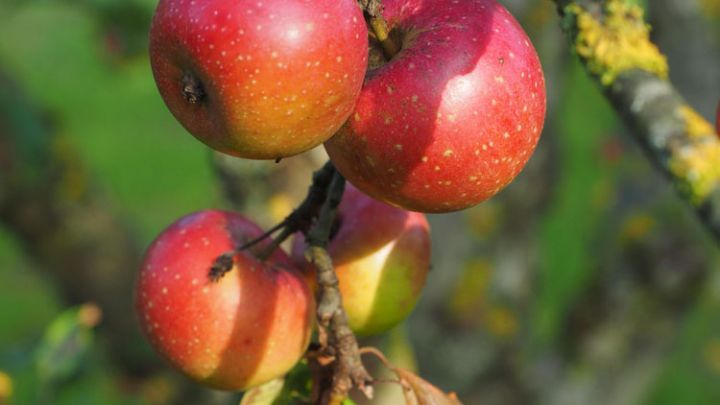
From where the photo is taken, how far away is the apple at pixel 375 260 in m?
1.18

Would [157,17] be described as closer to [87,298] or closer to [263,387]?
[263,387]

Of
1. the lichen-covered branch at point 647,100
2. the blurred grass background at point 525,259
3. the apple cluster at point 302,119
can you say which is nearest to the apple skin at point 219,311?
the apple cluster at point 302,119

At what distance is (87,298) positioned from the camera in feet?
9.62

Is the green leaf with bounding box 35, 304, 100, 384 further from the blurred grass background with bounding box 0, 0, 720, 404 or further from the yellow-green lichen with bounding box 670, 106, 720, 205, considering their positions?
the yellow-green lichen with bounding box 670, 106, 720, 205

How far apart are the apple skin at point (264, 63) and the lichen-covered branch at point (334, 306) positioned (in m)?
0.19

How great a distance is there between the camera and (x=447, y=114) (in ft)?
2.82

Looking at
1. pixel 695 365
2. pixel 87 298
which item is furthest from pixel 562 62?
pixel 695 365

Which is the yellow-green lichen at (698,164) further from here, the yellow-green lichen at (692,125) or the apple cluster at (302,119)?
the apple cluster at (302,119)

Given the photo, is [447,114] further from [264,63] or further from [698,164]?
[698,164]

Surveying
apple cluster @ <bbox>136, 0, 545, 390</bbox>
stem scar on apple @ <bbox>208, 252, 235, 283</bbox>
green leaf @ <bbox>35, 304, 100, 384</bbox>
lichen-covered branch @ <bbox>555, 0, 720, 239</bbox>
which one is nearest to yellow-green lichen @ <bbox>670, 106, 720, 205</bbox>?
lichen-covered branch @ <bbox>555, 0, 720, 239</bbox>

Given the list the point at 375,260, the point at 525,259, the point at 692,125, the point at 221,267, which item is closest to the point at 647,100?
the point at 692,125

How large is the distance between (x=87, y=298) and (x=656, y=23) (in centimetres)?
189

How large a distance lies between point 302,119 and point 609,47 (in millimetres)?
569

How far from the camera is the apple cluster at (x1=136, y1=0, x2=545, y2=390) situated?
2.55 ft
